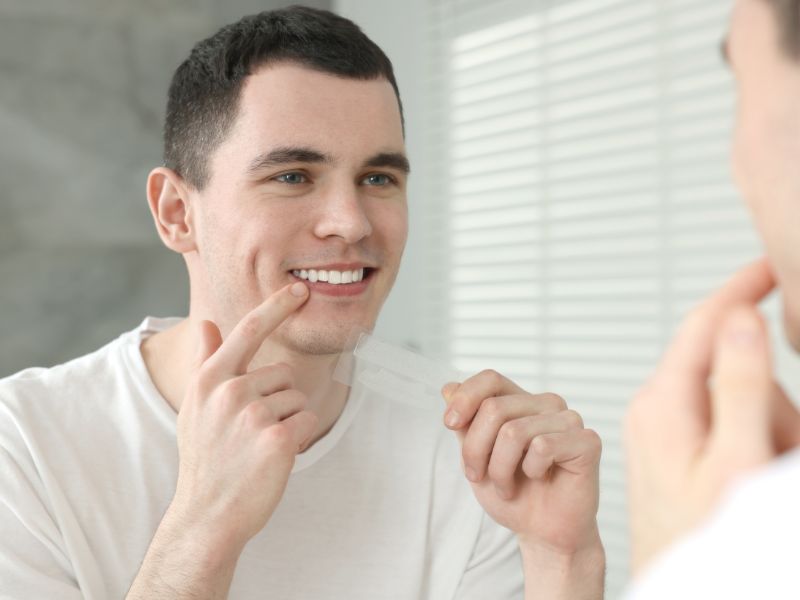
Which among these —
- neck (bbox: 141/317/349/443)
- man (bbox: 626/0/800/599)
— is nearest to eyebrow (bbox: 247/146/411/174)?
neck (bbox: 141/317/349/443)

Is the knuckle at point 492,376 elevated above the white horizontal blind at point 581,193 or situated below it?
below

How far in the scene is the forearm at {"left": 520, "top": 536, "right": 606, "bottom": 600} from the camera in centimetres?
111

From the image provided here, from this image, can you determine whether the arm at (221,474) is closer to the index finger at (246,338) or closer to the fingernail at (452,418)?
the index finger at (246,338)

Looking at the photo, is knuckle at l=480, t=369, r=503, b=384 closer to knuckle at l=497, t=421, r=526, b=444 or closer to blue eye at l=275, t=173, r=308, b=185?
knuckle at l=497, t=421, r=526, b=444

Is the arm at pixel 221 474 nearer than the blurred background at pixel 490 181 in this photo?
Yes

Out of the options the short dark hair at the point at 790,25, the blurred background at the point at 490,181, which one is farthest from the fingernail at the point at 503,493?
the blurred background at the point at 490,181

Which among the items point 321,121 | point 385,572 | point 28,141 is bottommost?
point 385,572

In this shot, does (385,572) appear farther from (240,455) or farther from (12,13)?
(12,13)

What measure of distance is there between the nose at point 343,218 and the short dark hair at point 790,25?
30.5 inches

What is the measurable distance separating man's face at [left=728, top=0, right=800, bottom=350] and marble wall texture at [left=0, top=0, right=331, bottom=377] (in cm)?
214

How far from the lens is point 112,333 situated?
97.6 inches

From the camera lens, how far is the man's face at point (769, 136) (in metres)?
0.50

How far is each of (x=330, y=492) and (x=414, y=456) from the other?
0.15 metres

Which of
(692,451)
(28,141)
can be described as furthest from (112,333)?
(692,451)
